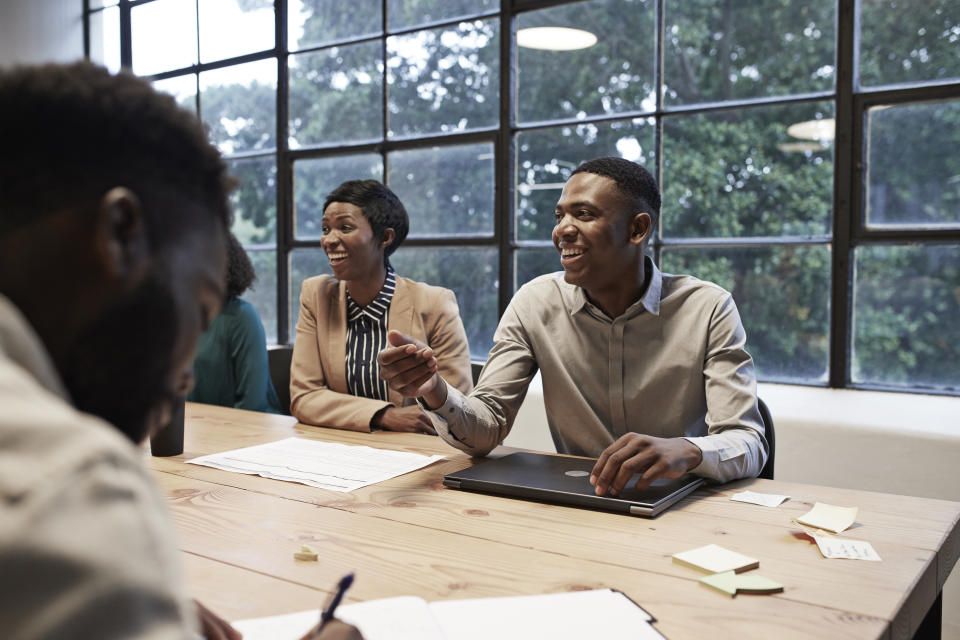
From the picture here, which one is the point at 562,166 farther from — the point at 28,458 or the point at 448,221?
the point at 28,458

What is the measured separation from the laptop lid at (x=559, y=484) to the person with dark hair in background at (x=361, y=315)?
785 mm

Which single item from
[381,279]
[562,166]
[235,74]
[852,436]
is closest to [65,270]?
[381,279]

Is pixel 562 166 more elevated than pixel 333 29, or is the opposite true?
pixel 333 29

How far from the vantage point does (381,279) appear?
252 cm

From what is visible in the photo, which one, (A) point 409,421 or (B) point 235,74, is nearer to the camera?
(A) point 409,421

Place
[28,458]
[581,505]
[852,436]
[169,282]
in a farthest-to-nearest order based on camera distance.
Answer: [852,436]
[581,505]
[169,282]
[28,458]

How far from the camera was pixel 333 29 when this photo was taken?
13.6 feet

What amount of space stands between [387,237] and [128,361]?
219 cm

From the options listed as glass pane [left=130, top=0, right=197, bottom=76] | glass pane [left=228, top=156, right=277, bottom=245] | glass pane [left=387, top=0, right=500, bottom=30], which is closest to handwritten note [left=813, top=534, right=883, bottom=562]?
glass pane [left=387, top=0, right=500, bottom=30]

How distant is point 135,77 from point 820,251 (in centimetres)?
288

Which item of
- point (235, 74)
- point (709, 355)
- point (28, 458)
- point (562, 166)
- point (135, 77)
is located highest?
point (235, 74)

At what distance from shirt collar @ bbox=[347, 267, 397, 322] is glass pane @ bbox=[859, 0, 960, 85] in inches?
74.4

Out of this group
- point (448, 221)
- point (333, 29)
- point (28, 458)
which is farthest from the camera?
point (333, 29)

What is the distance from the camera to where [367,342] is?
2398mm
